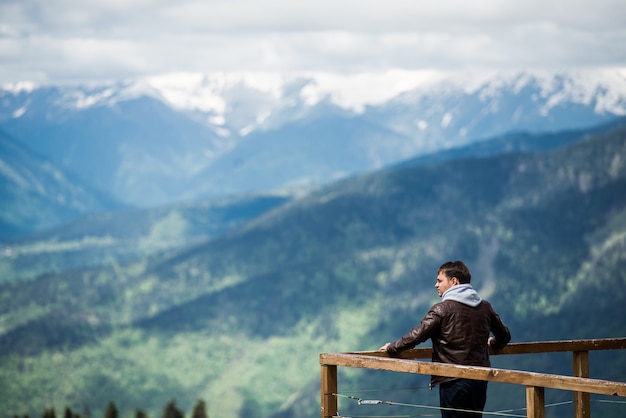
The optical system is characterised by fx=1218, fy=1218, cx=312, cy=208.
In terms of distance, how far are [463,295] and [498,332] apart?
1493 mm

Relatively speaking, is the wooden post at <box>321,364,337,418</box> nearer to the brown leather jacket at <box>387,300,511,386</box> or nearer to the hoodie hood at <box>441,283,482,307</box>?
the brown leather jacket at <box>387,300,511,386</box>

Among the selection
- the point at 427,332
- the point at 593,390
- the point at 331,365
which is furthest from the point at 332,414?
the point at 593,390

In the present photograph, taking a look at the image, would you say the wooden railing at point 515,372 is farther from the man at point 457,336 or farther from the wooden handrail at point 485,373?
the man at point 457,336

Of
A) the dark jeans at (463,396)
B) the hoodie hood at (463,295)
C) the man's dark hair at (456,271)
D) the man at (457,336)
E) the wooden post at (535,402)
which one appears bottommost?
the wooden post at (535,402)

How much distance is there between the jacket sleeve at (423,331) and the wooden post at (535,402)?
8.28 ft

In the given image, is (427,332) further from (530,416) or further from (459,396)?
(530,416)

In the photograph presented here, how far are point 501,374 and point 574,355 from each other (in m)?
6.17

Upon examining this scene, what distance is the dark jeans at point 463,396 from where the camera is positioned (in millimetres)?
20938

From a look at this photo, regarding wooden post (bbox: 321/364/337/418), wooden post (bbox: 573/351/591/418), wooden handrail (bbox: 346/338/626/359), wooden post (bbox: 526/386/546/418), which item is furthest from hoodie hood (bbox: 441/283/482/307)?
wooden post (bbox: 573/351/591/418)

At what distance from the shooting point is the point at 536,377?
735 inches

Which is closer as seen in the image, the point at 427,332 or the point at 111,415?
the point at 427,332

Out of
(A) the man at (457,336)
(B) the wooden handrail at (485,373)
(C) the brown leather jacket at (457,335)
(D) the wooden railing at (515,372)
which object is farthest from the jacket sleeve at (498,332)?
(B) the wooden handrail at (485,373)

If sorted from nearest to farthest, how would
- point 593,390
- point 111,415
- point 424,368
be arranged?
point 593,390, point 424,368, point 111,415

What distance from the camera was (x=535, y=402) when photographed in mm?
18922
